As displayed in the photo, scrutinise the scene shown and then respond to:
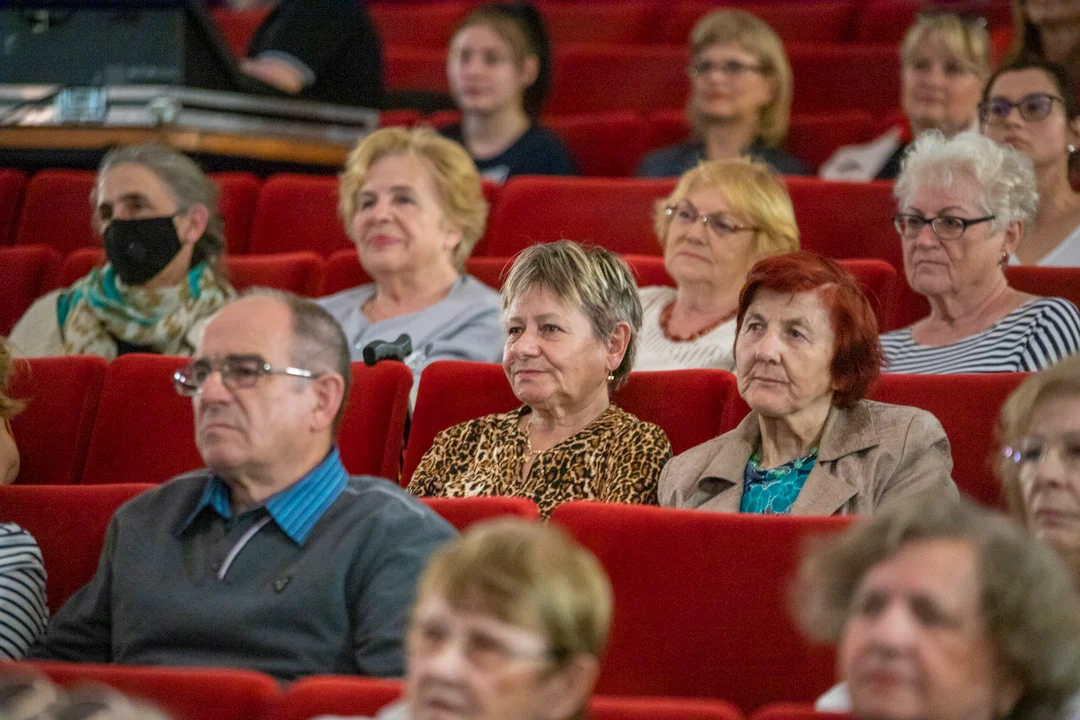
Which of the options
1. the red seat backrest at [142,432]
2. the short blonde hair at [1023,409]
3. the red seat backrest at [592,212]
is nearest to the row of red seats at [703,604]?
the short blonde hair at [1023,409]

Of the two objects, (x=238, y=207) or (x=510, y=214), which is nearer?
(x=510, y=214)

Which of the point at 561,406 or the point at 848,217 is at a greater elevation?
the point at 848,217

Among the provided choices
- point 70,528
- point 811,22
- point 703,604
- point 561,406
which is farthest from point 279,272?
point 811,22

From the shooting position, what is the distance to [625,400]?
1973 millimetres

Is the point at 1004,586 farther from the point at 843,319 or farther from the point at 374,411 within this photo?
the point at 374,411

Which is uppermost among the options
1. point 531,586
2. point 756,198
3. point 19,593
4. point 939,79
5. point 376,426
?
point 939,79

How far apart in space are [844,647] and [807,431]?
0.75m

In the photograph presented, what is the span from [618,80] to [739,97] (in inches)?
31.8

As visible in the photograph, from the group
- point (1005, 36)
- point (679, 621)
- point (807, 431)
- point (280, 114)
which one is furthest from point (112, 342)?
point (1005, 36)

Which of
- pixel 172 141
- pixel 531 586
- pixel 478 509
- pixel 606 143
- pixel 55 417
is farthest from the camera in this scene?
pixel 606 143

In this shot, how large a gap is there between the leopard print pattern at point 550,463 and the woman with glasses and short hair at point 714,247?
15.1 inches

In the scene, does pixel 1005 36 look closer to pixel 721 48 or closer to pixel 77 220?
pixel 721 48

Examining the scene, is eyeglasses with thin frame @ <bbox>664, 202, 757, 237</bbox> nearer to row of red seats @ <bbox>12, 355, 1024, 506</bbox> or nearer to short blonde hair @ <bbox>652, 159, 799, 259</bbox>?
short blonde hair @ <bbox>652, 159, 799, 259</bbox>

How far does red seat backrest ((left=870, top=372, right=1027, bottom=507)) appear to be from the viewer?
178cm
